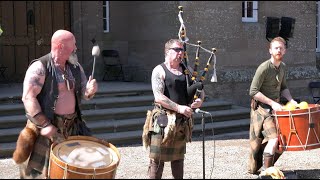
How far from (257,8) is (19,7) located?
18.1 feet

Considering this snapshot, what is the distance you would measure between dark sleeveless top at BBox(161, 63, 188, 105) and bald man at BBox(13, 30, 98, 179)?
2.83 feet

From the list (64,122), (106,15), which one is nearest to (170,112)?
(64,122)

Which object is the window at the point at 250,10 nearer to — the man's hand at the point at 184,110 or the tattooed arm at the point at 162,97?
the tattooed arm at the point at 162,97

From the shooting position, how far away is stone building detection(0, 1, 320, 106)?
Answer: 11.6 metres

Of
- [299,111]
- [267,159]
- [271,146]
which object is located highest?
[299,111]

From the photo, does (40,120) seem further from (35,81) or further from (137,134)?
(137,134)

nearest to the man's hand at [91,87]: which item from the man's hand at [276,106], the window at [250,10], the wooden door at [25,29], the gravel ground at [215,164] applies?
the gravel ground at [215,164]

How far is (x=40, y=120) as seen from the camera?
4.63m

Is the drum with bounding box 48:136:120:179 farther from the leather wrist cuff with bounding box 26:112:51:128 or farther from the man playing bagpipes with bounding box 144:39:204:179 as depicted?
the man playing bagpipes with bounding box 144:39:204:179

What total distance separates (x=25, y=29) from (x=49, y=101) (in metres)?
7.78

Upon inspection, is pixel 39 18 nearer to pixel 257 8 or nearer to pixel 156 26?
pixel 156 26

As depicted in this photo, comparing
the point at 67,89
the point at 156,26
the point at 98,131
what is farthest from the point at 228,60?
the point at 67,89

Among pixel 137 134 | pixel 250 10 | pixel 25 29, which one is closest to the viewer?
pixel 137 134

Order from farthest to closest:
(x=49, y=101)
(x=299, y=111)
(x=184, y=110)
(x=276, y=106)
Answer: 1. (x=276, y=106)
2. (x=299, y=111)
3. (x=184, y=110)
4. (x=49, y=101)
